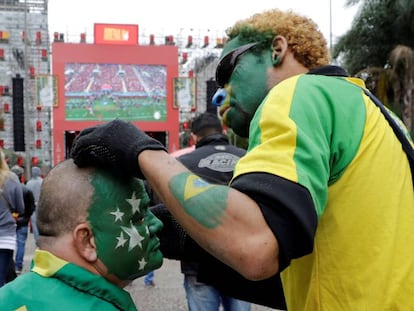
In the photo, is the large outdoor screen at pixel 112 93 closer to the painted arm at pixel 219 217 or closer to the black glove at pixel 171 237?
the black glove at pixel 171 237

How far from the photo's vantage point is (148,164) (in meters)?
1.31

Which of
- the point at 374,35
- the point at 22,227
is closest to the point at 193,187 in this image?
the point at 22,227

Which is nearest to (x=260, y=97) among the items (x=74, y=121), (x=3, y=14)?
(x=74, y=121)

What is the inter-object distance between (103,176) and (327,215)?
26.6 inches

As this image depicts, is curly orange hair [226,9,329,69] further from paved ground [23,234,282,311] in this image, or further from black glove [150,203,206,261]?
paved ground [23,234,282,311]

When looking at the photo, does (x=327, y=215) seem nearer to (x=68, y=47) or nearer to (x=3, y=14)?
(x=68, y=47)

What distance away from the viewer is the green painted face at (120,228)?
1.67 meters

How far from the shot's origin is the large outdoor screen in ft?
100

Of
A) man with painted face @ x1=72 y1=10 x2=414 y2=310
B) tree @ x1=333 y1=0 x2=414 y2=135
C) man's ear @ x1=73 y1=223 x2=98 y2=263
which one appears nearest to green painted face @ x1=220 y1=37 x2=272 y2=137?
man with painted face @ x1=72 y1=10 x2=414 y2=310

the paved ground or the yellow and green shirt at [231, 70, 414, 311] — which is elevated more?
the yellow and green shirt at [231, 70, 414, 311]

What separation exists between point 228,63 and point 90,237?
66 cm

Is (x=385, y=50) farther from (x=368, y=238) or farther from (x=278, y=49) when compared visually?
(x=368, y=238)

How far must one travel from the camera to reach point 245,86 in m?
1.61

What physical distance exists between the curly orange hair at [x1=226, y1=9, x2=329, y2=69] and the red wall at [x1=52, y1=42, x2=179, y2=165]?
2872cm
